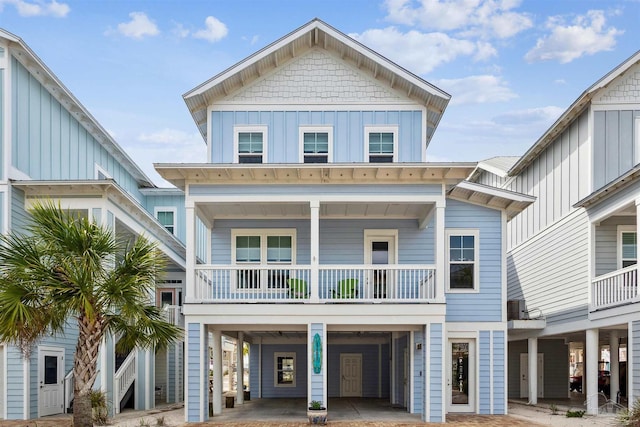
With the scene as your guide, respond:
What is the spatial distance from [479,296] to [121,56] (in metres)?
16.8

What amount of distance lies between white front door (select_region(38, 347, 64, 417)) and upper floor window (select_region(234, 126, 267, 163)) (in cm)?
761

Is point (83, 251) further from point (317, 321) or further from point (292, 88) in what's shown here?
point (292, 88)

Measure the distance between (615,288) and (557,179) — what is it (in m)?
5.83

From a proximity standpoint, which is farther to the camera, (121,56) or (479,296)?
(121,56)

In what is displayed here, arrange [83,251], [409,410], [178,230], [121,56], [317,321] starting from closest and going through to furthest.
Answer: [83,251] → [317,321] → [409,410] → [121,56] → [178,230]

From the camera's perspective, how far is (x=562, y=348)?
1123 inches

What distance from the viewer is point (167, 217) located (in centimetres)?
3088

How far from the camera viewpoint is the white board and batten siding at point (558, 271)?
2045cm

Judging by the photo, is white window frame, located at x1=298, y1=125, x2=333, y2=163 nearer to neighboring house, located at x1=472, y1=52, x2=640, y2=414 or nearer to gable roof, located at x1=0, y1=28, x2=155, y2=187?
gable roof, located at x1=0, y1=28, x2=155, y2=187

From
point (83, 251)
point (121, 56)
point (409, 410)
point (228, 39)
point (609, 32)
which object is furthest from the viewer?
point (609, 32)

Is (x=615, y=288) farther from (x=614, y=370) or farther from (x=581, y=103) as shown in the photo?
(x=581, y=103)

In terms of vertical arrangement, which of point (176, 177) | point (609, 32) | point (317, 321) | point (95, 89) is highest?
point (609, 32)

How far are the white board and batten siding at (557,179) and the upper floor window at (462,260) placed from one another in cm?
388

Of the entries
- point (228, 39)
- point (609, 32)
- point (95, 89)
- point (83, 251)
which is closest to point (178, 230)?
point (95, 89)
